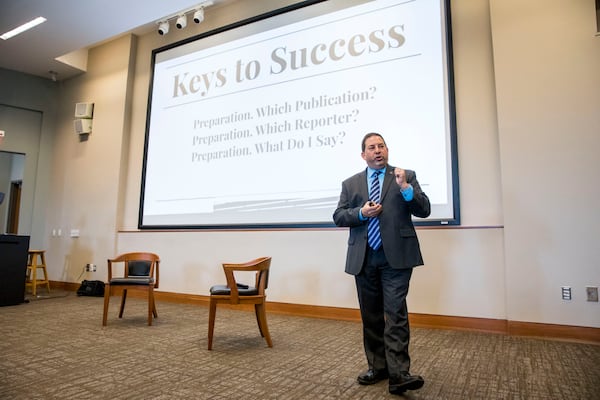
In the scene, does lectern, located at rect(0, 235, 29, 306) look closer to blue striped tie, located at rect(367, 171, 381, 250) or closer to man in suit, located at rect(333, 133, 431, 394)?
man in suit, located at rect(333, 133, 431, 394)

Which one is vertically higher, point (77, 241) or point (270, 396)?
point (77, 241)

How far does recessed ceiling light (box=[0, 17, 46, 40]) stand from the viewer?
507 centimetres

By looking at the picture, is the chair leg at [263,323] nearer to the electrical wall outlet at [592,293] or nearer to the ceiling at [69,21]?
the electrical wall outlet at [592,293]

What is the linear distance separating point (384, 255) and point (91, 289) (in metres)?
5.03

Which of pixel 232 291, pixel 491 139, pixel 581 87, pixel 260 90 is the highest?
pixel 260 90

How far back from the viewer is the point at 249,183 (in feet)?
15.3

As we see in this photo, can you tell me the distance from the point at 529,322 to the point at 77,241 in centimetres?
637

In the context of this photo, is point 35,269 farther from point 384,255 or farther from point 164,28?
point 384,255

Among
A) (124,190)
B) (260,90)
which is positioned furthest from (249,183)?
(124,190)

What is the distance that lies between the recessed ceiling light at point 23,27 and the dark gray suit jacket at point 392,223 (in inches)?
205

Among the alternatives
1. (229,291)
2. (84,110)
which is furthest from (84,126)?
(229,291)

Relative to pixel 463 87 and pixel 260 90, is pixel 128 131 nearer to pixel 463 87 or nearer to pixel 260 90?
pixel 260 90

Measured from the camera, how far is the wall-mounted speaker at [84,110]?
254 inches

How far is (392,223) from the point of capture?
2021 millimetres
